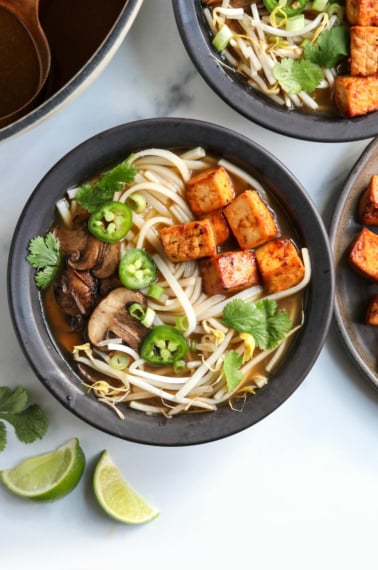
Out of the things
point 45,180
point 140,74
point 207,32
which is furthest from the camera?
point 140,74

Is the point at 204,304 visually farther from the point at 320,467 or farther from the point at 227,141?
the point at 320,467

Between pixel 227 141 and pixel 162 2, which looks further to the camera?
pixel 162 2

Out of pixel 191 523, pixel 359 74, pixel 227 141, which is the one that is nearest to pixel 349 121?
pixel 359 74

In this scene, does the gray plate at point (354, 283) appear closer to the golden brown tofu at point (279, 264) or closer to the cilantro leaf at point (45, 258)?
the golden brown tofu at point (279, 264)

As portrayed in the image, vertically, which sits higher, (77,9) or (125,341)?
(77,9)

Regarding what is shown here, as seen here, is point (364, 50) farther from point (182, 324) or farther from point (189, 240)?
point (182, 324)

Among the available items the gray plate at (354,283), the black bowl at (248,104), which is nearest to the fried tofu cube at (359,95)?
the black bowl at (248,104)
